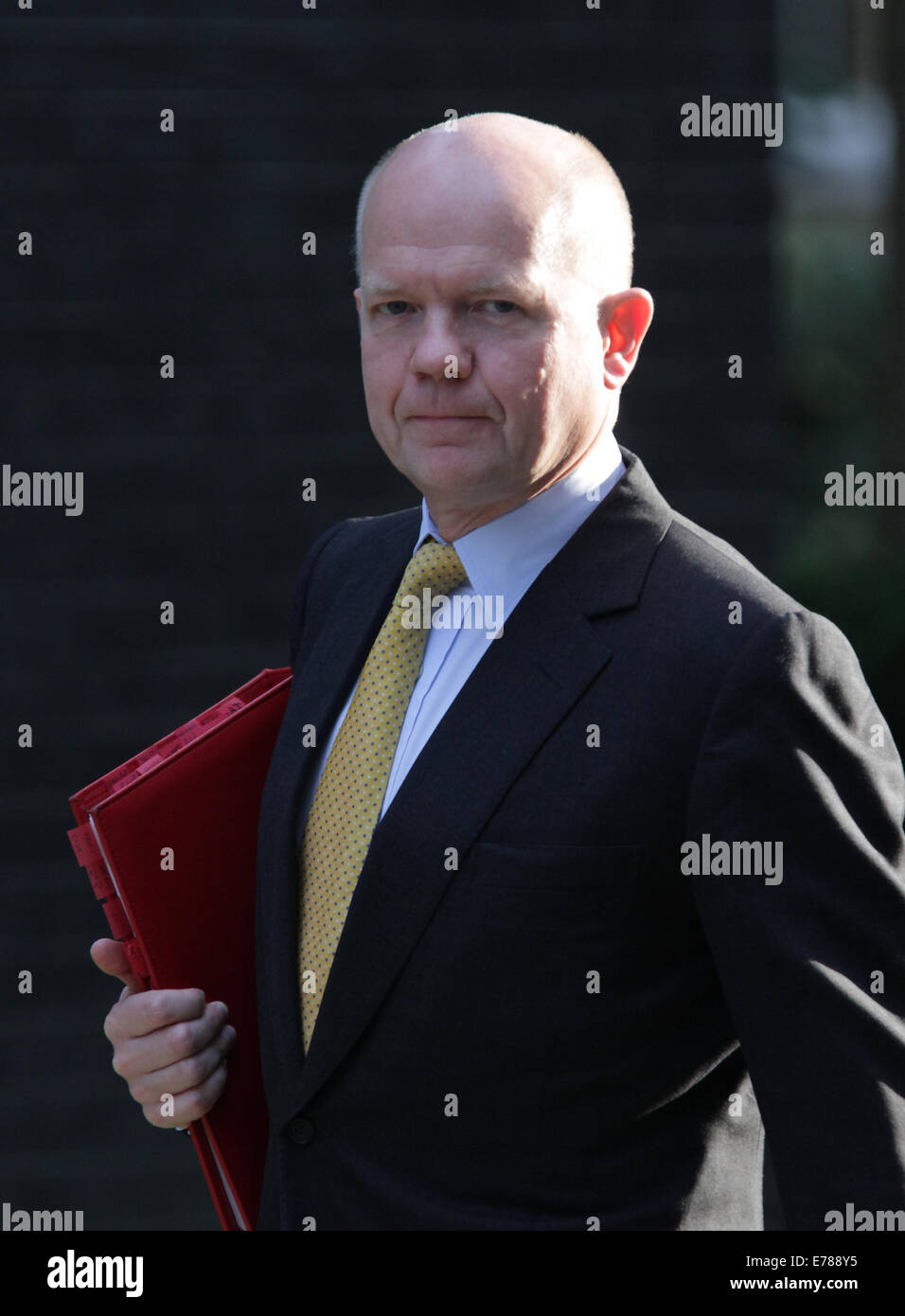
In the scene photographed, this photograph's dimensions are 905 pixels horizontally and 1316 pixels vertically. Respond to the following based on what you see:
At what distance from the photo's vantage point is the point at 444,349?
1972 mm

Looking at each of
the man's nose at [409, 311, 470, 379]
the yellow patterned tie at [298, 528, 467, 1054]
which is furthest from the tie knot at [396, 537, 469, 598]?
the man's nose at [409, 311, 470, 379]

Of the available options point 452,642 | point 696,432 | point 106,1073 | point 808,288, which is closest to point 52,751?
point 106,1073

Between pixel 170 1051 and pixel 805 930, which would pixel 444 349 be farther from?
pixel 170 1051

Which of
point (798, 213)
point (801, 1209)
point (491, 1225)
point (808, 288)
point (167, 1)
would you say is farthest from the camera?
point (808, 288)

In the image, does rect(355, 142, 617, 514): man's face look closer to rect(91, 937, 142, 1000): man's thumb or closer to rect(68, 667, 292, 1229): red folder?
rect(68, 667, 292, 1229): red folder

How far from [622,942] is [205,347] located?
3193 millimetres

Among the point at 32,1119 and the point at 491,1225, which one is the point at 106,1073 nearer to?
the point at 32,1119

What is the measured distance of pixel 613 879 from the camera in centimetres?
187

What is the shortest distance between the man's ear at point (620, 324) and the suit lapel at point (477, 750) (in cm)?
16

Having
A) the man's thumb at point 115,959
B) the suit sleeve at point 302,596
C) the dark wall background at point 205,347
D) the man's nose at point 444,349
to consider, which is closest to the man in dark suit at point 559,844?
the man's nose at point 444,349

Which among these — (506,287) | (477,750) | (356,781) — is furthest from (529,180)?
(356,781)

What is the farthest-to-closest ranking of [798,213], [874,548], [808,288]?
[808,288], [798,213], [874,548]

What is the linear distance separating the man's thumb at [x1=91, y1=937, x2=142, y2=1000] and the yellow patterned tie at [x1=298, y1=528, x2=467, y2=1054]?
0.96ft

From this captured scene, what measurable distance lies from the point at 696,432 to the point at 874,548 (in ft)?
4.98
